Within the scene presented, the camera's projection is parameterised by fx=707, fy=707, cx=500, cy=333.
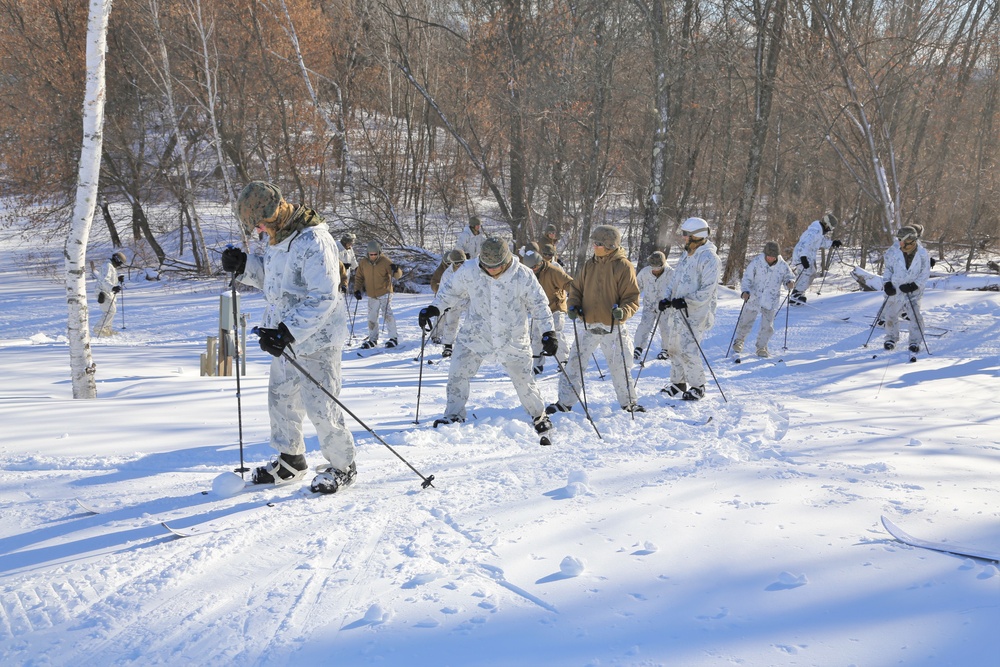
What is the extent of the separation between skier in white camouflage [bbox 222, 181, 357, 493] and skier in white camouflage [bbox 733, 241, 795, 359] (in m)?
7.74

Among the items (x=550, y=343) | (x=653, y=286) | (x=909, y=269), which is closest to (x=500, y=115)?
(x=653, y=286)

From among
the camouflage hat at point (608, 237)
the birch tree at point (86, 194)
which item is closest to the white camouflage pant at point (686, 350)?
the camouflage hat at point (608, 237)

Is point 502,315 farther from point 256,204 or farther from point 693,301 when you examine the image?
point 693,301

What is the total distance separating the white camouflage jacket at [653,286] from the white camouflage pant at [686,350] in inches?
95.4

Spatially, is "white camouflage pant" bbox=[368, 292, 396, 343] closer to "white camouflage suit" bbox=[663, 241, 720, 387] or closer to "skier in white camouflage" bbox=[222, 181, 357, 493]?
"white camouflage suit" bbox=[663, 241, 720, 387]

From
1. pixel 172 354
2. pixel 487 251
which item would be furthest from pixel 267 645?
pixel 172 354

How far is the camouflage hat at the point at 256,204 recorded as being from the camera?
12.7 feet

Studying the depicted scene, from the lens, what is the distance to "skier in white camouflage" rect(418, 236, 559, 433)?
18.7 feet

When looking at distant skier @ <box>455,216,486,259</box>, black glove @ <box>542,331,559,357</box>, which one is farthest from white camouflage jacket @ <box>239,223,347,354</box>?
distant skier @ <box>455,216,486,259</box>

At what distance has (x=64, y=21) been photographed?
21.7 m

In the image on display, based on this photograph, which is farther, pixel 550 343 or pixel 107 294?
pixel 107 294

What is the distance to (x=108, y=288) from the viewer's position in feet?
46.1

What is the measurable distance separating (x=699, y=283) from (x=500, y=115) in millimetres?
12755

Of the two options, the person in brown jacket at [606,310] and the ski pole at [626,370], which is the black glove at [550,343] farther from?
the ski pole at [626,370]
